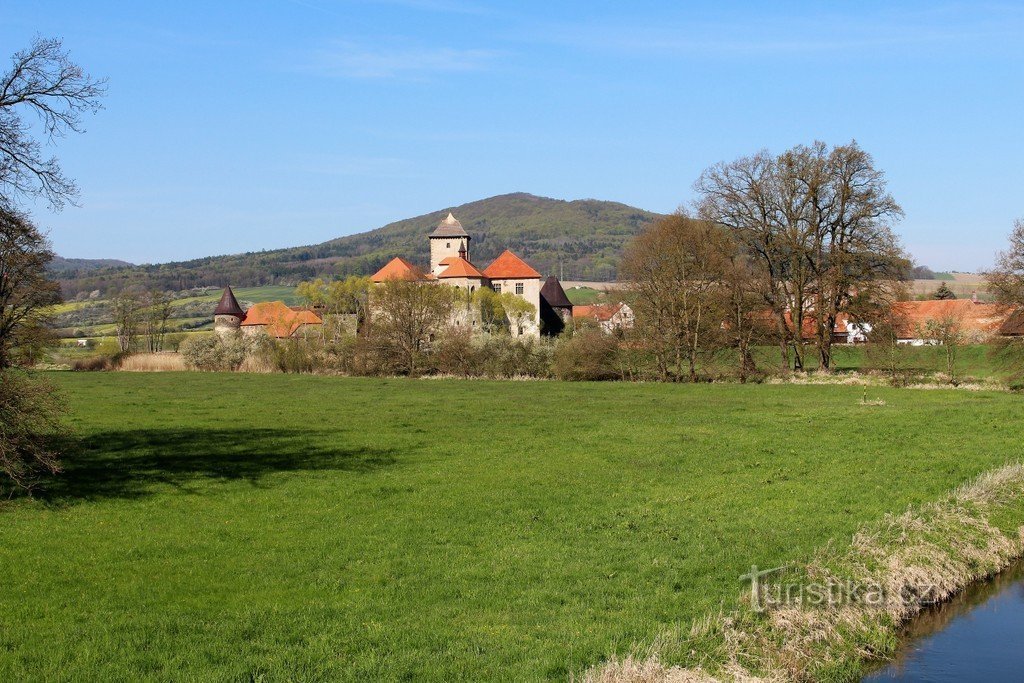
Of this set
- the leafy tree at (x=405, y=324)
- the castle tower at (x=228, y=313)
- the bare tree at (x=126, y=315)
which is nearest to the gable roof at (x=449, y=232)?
the castle tower at (x=228, y=313)

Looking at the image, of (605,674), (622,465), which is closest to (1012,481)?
(622,465)

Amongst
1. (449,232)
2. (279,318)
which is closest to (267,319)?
(279,318)

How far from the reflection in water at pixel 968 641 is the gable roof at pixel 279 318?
7344 centimetres

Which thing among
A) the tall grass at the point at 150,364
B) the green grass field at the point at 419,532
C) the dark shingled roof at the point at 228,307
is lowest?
the tall grass at the point at 150,364

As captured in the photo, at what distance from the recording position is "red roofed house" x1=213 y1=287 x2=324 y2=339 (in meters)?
90.4

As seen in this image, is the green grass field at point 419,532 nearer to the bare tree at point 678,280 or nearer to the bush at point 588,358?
the bare tree at point 678,280

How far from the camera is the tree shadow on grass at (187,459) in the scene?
63.5 ft

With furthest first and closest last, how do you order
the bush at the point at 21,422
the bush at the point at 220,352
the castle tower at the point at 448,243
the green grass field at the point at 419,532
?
the castle tower at the point at 448,243 < the bush at the point at 220,352 < the bush at the point at 21,422 < the green grass field at the point at 419,532

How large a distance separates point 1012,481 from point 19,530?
1983 cm

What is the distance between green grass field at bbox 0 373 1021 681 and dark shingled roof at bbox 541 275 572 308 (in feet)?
278

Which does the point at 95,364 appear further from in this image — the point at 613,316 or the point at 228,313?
the point at 613,316

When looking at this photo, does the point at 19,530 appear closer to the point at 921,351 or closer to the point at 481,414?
the point at 481,414

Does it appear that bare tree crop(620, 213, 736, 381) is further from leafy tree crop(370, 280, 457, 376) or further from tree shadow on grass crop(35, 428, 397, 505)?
tree shadow on grass crop(35, 428, 397, 505)

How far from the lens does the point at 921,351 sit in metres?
57.9
